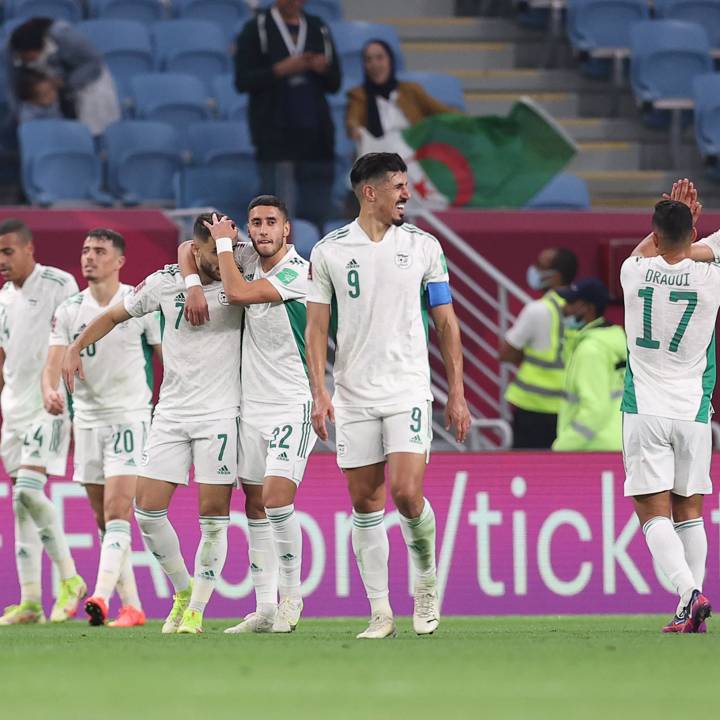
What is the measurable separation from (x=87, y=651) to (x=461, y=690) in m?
2.44

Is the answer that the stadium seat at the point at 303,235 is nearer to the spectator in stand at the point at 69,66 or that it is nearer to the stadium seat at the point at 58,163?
the stadium seat at the point at 58,163

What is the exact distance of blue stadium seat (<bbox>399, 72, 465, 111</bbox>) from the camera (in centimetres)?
1805

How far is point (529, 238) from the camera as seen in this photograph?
49.8ft

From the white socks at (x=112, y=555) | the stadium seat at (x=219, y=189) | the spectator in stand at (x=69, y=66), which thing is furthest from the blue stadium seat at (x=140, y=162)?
the white socks at (x=112, y=555)

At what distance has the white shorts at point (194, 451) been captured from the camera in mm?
9539

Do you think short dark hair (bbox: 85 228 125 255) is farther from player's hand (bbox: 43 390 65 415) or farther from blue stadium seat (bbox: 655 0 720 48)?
blue stadium seat (bbox: 655 0 720 48)

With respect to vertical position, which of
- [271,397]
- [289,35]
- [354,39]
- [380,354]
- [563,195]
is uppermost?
[354,39]

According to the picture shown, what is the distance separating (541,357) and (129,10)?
23.6 feet

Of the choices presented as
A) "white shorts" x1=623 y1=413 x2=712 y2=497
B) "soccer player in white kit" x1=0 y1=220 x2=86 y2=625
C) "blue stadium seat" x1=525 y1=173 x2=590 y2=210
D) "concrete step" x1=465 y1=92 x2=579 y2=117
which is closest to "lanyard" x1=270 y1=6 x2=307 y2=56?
"blue stadium seat" x1=525 y1=173 x2=590 y2=210

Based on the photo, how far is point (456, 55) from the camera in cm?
2006

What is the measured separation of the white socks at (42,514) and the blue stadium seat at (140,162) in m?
4.88

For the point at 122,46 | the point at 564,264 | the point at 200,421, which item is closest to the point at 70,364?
the point at 200,421

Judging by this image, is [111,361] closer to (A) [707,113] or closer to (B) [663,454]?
(B) [663,454]

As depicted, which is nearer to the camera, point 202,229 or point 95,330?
point 202,229
